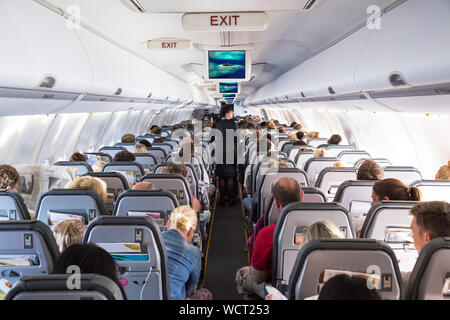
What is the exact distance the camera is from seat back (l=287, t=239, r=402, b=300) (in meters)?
2.41

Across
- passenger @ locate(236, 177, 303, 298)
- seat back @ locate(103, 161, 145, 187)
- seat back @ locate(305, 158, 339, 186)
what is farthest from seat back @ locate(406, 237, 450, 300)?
seat back @ locate(103, 161, 145, 187)

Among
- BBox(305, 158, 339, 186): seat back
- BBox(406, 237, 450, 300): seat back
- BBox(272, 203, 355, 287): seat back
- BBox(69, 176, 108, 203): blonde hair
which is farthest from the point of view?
BBox(305, 158, 339, 186): seat back

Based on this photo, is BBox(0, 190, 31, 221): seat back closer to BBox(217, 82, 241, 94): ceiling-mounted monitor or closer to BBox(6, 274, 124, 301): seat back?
BBox(6, 274, 124, 301): seat back

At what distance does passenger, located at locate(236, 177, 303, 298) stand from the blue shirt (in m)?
0.57

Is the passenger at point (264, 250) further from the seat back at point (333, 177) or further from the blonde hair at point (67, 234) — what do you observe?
the seat back at point (333, 177)

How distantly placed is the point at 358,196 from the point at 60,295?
12.0 feet

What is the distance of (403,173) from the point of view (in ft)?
19.4

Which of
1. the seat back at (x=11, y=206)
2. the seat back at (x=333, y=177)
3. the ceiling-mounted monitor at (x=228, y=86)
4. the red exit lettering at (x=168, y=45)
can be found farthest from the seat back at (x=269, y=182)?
the ceiling-mounted monitor at (x=228, y=86)

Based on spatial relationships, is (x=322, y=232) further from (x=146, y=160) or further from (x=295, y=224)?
(x=146, y=160)

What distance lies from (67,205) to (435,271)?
10.3 feet

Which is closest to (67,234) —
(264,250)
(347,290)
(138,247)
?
(138,247)

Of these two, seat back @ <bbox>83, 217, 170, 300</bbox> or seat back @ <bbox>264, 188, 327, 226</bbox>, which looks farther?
seat back @ <bbox>264, 188, 327, 226</bbox>

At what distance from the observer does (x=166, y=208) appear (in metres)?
4.20

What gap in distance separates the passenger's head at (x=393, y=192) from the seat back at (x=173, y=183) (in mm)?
2285
